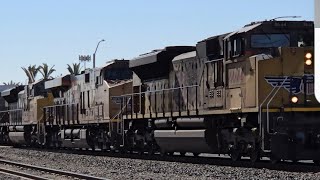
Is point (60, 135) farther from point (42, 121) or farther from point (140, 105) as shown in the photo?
point (140, 105)

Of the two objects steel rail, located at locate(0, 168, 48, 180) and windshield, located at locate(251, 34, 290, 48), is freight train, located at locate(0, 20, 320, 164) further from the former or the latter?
steel rail, located at locate(0, 168, 48, 180)

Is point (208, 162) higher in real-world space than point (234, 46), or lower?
lower

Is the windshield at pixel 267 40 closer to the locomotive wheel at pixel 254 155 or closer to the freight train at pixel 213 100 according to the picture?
the freight train at pixel 213 100

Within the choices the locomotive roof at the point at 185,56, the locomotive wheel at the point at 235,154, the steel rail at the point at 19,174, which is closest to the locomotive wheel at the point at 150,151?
the locomotive roof at the point at 185,56

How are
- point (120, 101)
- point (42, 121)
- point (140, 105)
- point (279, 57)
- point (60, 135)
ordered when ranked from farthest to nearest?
point (42, 121), point (60, 135), point (120, 101), point (140, 105), point (279, 57)

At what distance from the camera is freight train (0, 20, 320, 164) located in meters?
11.2

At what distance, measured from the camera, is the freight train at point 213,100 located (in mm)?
11156

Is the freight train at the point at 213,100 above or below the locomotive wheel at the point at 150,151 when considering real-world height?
above

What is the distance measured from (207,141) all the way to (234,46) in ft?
9.11

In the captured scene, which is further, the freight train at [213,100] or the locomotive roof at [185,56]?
the locomotive roof at [185,56]

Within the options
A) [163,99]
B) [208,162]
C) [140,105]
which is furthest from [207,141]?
[140,105]

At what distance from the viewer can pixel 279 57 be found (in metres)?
11.3

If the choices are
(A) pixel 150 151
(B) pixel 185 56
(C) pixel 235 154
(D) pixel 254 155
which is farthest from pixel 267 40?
(A) pixel 150 151

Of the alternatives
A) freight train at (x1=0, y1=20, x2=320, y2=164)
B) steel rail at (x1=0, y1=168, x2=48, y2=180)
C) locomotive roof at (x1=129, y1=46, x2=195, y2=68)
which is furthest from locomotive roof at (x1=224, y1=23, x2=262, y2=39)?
steel rail at (x1=0, y1=168, x2=48, y2=180)
